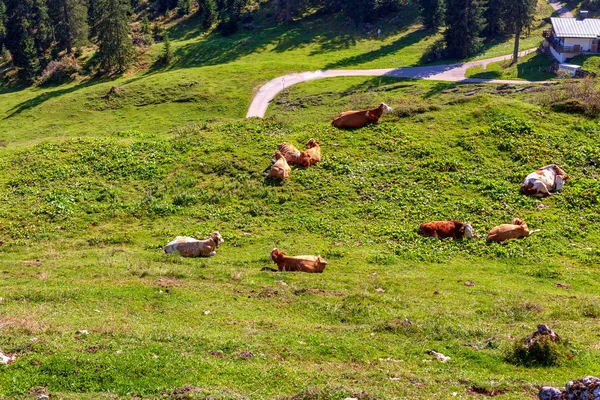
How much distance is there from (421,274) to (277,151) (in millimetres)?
13664

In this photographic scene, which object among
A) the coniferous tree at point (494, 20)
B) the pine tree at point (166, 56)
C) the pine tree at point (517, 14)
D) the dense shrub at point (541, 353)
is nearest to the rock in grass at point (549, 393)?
the dense shrub at point (541, 353)

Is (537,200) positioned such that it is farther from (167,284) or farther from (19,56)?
(19,56)

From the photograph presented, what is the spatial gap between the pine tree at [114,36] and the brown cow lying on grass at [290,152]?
→ 52.4m

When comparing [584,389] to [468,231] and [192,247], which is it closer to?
[468,231]

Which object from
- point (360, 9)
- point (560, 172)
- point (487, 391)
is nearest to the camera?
point (487, 391)

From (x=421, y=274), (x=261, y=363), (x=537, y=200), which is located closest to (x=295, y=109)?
(x=537, y=200)

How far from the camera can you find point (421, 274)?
23.4 metres

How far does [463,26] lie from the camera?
79875 mm

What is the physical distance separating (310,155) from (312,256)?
1060 cm

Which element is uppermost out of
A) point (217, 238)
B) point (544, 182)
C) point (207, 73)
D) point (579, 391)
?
point (579, 391)

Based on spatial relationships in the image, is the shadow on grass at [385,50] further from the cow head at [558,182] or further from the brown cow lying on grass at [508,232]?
the brown cow lying on grass at [508,232]

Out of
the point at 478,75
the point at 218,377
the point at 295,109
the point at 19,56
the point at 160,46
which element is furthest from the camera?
the point at 160,46

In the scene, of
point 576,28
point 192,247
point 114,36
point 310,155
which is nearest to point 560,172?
point 310,155

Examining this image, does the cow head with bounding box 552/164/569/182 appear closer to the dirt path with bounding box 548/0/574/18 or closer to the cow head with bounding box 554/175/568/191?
the cow head with bounding box 554/175/568/191
